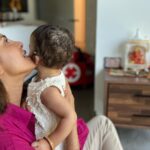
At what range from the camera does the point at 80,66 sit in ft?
12.5

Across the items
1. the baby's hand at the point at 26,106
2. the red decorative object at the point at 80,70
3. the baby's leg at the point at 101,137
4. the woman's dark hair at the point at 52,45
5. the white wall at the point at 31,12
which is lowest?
the red decorative object at the point at 80,70

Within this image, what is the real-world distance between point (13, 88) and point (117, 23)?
170 centimetres

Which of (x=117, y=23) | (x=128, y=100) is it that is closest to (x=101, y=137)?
(x=128, y=100)

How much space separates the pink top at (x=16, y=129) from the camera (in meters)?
0.90

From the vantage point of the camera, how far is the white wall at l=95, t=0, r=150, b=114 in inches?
98.0

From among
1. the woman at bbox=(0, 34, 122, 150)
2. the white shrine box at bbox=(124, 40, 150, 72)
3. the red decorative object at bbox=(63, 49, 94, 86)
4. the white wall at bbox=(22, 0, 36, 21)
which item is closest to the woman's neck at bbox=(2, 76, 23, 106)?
the woman at bbox=(0, 34, 122, 150)

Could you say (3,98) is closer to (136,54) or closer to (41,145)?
(41,145)

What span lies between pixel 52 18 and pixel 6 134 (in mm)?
4224

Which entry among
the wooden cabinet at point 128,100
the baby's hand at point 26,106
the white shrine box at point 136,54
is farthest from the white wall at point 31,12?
the baby's hand at point 26,106

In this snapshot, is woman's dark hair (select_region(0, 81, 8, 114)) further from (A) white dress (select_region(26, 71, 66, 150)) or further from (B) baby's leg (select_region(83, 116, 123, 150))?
(B) baby's leg (select_region(83, 116, 123, 150))

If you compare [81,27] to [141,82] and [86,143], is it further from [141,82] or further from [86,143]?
[86,143]

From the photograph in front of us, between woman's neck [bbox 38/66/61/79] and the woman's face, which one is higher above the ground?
the woman's face

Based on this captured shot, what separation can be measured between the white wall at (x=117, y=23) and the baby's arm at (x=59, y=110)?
1.61 m

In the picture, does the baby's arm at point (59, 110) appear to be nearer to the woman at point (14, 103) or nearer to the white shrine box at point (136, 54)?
the woman at point (14, 103)
